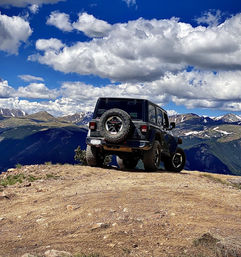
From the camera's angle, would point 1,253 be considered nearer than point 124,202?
Yes

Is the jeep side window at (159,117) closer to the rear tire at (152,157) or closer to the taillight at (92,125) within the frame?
the rear tire at (152,157)

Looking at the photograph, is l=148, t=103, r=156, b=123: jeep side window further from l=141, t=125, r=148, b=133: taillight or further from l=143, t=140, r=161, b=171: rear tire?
l=143, t=140, r=161, b=171: rear tire

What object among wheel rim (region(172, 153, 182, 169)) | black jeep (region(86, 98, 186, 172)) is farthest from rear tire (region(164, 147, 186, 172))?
black jeep (region(86, 98, 186, 172))

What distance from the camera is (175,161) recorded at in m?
14.6

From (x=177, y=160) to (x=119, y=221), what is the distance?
10.3 m

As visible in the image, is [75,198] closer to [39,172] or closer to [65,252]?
[65,252]

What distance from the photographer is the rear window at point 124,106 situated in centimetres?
1199

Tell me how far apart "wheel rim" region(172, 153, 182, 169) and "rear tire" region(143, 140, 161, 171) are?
2498 mm

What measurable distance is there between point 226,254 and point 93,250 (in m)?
1.72

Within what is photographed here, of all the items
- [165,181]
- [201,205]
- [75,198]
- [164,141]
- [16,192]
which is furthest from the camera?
[164,141]

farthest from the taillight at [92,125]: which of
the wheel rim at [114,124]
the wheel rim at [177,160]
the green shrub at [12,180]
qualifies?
the wheel rim at [177,160]

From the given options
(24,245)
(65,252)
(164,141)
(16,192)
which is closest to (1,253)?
(24,245)

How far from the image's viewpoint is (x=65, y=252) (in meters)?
3.74

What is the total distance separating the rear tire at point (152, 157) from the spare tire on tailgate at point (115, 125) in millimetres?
1290
